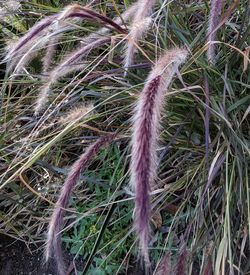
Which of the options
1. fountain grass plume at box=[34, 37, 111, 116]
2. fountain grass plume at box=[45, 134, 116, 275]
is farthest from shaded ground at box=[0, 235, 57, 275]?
fountain grass plume at box=[34, 37, 111, 116]

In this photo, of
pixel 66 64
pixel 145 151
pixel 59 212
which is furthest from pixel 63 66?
pixel 145 151

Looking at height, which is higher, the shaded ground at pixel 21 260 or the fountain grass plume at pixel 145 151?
the fountain grass plume at pixel 145 151

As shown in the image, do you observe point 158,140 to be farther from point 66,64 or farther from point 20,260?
point 20,260

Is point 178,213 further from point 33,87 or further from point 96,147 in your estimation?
point 33,87

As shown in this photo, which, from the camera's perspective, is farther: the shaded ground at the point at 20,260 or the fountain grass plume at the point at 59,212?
the shaded ground at the point at 20,260

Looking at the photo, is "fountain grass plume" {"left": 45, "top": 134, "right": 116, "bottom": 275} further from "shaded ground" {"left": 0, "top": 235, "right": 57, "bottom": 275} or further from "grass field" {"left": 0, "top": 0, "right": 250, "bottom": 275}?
"shaded ground" {"left": 0, "top": 235, "right": 57, "bottom": 275}

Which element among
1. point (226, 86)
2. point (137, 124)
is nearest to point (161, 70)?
point (137, 124)

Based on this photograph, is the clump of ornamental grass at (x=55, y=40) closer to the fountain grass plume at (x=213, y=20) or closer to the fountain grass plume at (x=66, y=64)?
the fountain grass plume at (x=66, y=64)

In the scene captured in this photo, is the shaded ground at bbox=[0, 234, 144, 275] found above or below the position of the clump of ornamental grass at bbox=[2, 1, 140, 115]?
below

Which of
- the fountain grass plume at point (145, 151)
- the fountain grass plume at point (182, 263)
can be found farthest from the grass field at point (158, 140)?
the fountain grass plume at point (145, 151)
